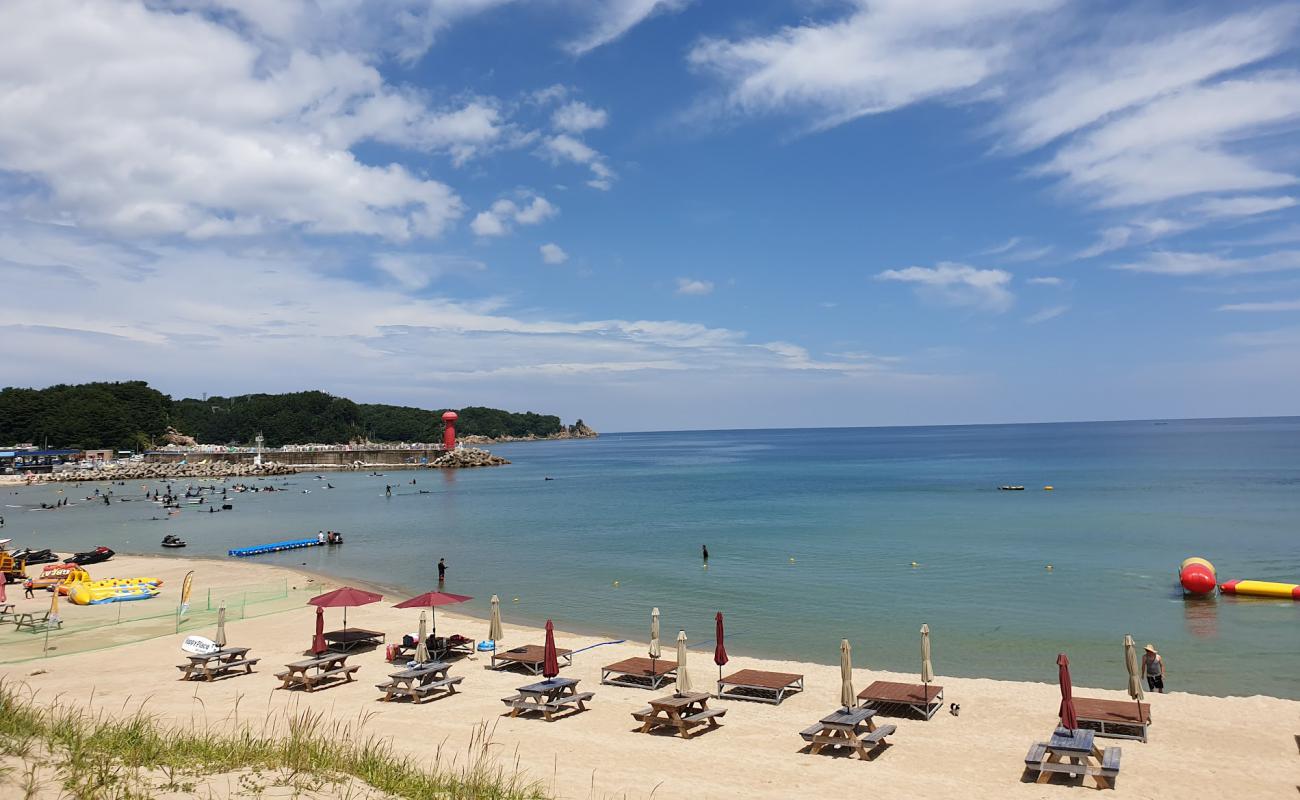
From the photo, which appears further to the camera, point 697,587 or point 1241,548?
point 1241,548

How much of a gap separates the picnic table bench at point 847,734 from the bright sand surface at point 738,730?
0.25 meters

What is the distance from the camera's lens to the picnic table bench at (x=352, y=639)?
896 inches

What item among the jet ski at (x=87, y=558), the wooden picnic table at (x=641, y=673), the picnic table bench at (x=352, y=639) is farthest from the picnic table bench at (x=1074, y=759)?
the jet ski at (x=87, y=558)

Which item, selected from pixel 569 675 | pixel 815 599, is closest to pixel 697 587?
pixel 815 599

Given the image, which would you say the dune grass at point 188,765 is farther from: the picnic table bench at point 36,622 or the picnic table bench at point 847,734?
the picnic table bench at point 36,622

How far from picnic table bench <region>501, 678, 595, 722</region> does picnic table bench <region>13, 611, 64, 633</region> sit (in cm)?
1613

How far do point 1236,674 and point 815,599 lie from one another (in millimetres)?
13836

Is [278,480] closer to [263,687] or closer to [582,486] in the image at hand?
[582,486]

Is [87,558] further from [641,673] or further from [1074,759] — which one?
[1074,759]

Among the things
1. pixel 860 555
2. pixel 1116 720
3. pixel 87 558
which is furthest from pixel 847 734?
pixel 87 558

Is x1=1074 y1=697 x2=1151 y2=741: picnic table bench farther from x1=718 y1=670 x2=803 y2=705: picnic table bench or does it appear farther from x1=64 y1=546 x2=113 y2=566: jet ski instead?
x1=64 y1=546 x2=113 y2=566: jet ski

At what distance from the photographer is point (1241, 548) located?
4288 centimetres

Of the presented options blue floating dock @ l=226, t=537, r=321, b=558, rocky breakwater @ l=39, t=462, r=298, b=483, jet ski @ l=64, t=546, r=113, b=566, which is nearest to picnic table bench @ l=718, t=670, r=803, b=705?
jet ski @ l=64, t=546, r=113, b=566

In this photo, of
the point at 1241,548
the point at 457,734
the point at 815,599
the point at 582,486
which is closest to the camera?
the point at 457,734
